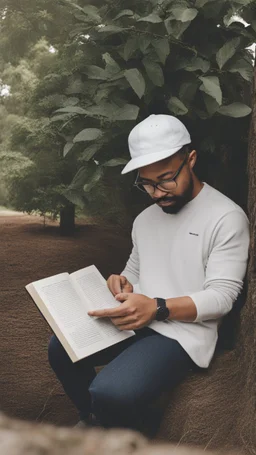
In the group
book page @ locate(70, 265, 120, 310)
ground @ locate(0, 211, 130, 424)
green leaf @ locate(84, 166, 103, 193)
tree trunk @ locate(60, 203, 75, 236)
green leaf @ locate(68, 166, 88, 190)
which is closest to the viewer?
book page @ locate(70, 265, 120, 310)

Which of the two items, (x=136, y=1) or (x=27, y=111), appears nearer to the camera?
(x=136, y=1)

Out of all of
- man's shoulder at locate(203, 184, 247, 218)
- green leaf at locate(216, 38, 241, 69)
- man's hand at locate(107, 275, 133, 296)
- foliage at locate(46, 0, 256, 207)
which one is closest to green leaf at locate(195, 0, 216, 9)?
foliage at locate(46, 0, 256, 207)

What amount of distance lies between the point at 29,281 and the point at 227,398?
8.41ft

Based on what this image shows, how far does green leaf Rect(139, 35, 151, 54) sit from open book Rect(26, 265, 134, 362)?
918 millimetres

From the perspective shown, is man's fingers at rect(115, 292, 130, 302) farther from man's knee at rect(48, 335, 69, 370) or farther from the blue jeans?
man's knee at rect(48, 335, 69, 370)

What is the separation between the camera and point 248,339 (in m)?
1.84

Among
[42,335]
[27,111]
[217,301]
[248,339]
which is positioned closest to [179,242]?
[217,301]

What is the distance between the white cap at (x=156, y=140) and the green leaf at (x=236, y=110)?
31 cm

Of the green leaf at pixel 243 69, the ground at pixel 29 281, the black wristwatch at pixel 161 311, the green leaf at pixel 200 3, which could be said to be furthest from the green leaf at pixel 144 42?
the ground at pixel 29 281

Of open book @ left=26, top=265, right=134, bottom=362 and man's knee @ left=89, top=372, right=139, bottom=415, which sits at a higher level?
open book @ left=26, top=265, right=134, bottom=362

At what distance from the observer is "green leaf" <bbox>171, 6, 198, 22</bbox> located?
80.2 inches

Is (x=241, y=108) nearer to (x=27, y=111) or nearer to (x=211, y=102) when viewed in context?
(x=211, y=102)

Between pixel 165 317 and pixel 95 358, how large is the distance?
1.46 ft

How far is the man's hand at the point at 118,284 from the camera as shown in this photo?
2014mm
